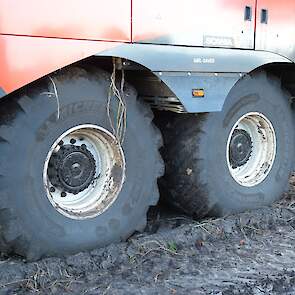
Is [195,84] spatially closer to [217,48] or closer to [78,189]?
[217,48]

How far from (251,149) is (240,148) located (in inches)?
6.1

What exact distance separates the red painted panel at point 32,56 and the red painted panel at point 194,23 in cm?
46

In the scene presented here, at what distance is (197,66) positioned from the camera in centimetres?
397

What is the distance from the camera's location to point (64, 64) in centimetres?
330

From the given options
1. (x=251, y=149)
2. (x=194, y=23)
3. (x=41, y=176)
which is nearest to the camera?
(x=41, y=176)

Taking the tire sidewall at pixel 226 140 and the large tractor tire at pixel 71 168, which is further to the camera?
the tire sidewall at pixel 226 140

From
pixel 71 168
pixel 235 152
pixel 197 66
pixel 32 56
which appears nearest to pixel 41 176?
pixel 71 168

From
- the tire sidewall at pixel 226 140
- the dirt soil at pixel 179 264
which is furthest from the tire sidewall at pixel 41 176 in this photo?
the tire sidewall at pixel 226 140

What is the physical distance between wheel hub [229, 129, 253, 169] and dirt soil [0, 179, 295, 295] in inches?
18.6

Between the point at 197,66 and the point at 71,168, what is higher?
the point at 197,66

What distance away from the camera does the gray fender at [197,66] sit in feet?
12.0

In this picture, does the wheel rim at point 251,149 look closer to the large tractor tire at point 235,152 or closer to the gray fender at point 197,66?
the large tractor tire at point 235,152

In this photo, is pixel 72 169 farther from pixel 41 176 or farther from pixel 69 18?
pixel 69 18

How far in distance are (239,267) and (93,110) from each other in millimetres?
1385
